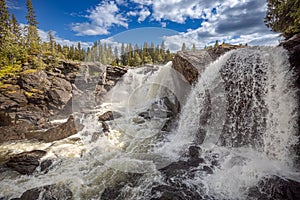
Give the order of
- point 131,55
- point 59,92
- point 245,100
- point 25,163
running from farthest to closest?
point 131,55, point 59,92, point 245,100, point 25,163

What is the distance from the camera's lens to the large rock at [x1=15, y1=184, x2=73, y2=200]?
5.09 metres

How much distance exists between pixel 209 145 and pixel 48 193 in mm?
6576

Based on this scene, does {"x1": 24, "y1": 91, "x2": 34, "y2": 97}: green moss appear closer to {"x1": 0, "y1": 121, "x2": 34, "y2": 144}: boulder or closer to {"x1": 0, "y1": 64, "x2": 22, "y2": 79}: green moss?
{"x1": 0, "y1": 64, "x2": 22, "y2": 79}: green moss

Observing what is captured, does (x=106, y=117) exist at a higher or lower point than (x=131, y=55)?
lower

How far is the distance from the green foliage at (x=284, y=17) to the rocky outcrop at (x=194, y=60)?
2.97 meters

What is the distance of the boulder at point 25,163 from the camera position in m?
6.43

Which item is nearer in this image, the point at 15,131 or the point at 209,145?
the point at 209,145

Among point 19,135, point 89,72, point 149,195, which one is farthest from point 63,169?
point 89,72

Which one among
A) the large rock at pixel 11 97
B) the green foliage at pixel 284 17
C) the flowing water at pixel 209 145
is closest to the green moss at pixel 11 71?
the large rock at pixel 11 97

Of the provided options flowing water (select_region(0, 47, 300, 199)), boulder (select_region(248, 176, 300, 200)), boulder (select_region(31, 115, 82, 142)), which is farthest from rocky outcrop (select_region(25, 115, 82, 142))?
boulder (select_region(248, 176, 300, 200))

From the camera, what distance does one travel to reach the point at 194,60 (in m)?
10.1

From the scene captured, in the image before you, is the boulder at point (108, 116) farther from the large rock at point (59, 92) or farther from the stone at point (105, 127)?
the large rock at point (59, 92)

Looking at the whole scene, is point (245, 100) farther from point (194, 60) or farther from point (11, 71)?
point (11, 71)

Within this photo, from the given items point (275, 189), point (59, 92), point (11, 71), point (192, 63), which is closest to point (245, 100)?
point (275, 189)
